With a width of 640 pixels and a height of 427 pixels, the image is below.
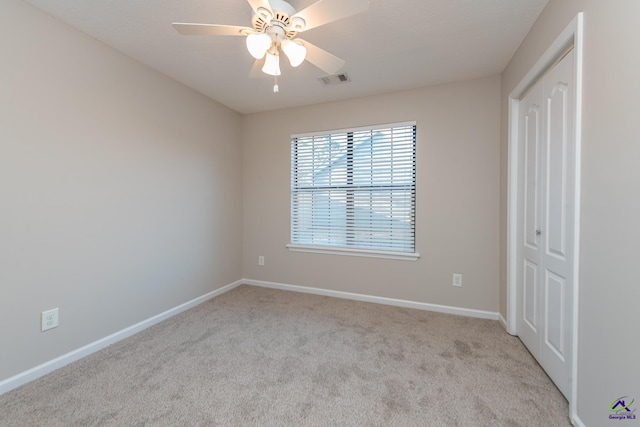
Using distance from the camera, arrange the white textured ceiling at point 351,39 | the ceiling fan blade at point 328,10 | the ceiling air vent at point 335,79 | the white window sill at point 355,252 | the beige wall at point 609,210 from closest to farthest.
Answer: the beige wall at point 609,210, the ceiling fan blade at point 328,10, the white textured ceiling at point 351,39, the ceiling air vent at point 335,79, the white window sill at point 355,252

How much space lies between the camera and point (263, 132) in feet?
12.3

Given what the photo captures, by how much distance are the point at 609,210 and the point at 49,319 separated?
10.9 feet

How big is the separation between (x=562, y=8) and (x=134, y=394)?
3408 mm

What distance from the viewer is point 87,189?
209 centimetres

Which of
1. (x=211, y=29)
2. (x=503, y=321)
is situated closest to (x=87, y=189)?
(x=211, y=29)

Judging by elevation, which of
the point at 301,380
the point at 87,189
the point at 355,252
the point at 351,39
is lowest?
the point at 301,380

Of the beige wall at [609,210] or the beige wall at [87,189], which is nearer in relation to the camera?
the beige wall at [609,210]

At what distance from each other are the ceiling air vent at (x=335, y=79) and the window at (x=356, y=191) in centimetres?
61

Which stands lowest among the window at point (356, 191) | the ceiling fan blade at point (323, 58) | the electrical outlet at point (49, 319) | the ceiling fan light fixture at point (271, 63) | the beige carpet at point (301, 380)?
the beige carpet at point (301, 380)

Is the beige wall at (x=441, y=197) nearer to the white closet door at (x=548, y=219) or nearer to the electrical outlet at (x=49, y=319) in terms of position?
the white closet door at (x=548, y=219)

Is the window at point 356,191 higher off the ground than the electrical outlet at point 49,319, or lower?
higher

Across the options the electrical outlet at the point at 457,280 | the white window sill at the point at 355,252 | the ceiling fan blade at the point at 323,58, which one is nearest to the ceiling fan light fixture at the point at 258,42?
the ceiling fan blade at the point at 323,58

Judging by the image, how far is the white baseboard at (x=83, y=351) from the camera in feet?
5.65

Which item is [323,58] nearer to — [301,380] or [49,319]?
[301,380]
